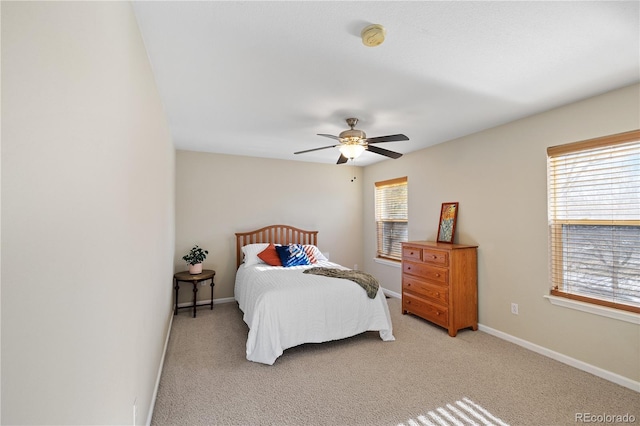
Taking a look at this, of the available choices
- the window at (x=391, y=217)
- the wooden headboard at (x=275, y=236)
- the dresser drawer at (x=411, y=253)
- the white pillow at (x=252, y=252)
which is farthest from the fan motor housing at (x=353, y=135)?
the wooden headboard at (x=275, y=236)

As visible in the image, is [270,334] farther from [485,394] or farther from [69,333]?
[69,333]

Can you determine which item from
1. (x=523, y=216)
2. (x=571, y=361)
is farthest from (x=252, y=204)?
(x=571, y=361)

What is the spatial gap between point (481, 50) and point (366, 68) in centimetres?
74

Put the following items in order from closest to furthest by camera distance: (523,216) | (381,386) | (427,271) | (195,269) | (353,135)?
1. (381,386)
2. (353,135)
3. (523,216)
4. (427,271)
5. (195,269)

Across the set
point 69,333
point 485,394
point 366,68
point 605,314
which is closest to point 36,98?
point 69,333

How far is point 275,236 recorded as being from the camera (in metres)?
5.08

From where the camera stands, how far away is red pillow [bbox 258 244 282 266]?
4332mm

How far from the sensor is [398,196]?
510 centimetres

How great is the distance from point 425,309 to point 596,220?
2.00 m

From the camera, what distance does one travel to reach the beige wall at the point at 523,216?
8.11ft

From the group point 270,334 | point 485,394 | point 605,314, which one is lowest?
point 485,394

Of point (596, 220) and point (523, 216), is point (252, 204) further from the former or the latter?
point (596, 220)

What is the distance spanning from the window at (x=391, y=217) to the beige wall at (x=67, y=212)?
4264 mm

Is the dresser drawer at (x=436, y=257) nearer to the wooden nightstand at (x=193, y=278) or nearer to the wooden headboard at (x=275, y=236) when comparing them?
the wooden headboard at (x=275, y=236)
